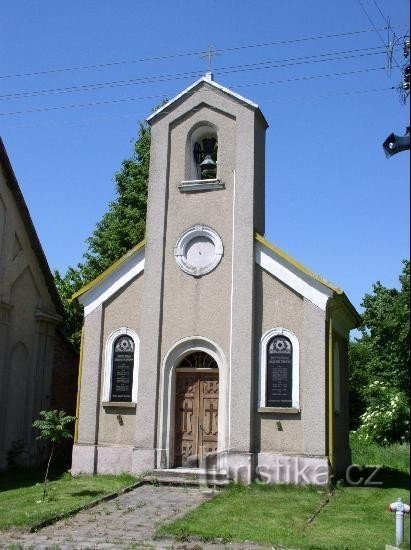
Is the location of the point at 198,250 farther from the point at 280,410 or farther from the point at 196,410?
the point at 280,410

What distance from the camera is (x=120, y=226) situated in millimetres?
30203

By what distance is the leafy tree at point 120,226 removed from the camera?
29609mm

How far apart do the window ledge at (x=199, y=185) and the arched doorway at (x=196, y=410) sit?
14.3 feet

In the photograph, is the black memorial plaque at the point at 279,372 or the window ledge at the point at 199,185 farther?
the window ledge at the point at 199,185

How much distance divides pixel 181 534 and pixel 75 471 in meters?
7.27

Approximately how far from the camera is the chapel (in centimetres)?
1633

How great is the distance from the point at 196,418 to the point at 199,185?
6119mm

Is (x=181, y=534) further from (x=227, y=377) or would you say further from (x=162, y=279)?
(x=162, y=279)

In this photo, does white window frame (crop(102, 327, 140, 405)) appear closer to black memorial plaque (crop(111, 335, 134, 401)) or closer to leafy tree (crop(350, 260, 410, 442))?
black memorial plaque (crop(111, 335, 134, 401))

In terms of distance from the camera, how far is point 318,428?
52.3 ft

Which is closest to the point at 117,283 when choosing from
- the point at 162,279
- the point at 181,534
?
the point at 162,279

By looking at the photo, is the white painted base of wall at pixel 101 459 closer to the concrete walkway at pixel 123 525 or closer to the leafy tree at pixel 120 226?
the concrete walkway at pixel 123 525

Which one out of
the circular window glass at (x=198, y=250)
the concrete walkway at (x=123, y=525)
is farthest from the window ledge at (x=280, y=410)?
the circular window glass at (x=198, y=250)

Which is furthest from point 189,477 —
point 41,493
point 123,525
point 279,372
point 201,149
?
point 201,149
